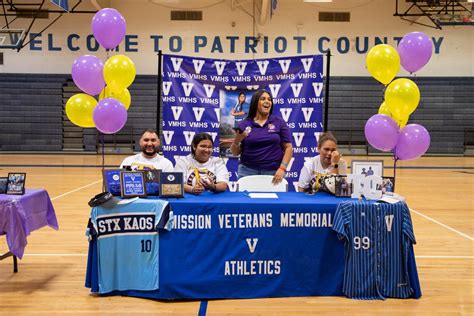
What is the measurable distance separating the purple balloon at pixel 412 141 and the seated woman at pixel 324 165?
21.4 inches

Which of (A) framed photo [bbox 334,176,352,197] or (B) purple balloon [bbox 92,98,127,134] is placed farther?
(B) purple balloon [bbox 92,98,127,134]

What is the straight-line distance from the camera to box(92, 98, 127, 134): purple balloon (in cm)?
452

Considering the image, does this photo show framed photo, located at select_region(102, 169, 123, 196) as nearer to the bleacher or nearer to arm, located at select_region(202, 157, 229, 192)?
arm, located at select_region(202, 157, 229, 192)

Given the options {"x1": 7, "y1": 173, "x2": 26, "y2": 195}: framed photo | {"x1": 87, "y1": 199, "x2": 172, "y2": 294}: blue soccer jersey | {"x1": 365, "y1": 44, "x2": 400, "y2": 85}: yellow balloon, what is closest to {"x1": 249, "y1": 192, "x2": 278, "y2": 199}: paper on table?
{"x1": 87, "y1": 199, "x2": 172, "y2": 294}: blue soccer jersey

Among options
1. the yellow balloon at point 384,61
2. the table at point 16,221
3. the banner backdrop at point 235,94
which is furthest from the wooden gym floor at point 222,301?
the yellow balloon at point 384,61

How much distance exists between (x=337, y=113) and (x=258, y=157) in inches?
574

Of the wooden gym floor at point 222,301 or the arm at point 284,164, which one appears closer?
the wooden gym floor at point 222,301

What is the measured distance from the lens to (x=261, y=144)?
4539 mm

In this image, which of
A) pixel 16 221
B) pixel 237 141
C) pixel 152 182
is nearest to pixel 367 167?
pixel 237 141

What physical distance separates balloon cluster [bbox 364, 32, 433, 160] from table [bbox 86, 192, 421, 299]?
95 centimetres

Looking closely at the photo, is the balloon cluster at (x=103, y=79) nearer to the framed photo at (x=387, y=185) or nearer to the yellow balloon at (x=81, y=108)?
the yellow balloon at (x=81, y=108)

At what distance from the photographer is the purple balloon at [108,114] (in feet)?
Result: 14.8

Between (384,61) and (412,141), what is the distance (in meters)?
0.80

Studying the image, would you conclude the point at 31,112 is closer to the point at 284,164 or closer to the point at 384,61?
the point at 284,164
